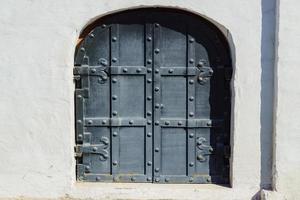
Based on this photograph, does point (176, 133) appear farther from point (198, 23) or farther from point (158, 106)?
point (198, 23)

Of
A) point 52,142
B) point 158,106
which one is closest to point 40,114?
point 52,142

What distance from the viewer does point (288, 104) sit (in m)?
4.19

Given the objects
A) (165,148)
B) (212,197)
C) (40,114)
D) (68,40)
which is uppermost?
(68,40)

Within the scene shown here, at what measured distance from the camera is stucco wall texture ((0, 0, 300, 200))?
418cm

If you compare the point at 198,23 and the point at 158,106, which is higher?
the point at 198,23

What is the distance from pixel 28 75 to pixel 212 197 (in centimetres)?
167

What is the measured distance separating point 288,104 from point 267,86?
20 cm

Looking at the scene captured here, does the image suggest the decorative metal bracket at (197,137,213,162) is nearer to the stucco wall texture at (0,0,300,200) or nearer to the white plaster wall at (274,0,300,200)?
the stucco wall texture at (0,0,300,200)

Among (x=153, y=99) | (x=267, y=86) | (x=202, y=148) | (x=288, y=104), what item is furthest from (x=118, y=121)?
(x=288, y=104)

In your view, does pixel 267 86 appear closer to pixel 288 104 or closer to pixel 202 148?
pixel 288 104

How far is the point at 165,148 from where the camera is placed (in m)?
4.46

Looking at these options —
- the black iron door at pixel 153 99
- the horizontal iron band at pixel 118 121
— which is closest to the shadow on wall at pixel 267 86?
the black iron door at pixel 153 99

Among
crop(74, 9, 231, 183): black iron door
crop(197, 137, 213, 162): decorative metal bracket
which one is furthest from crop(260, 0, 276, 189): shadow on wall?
crop(197, 137, 213, 162): decorative metal bracket

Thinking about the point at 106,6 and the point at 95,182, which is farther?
the point at 95,182
